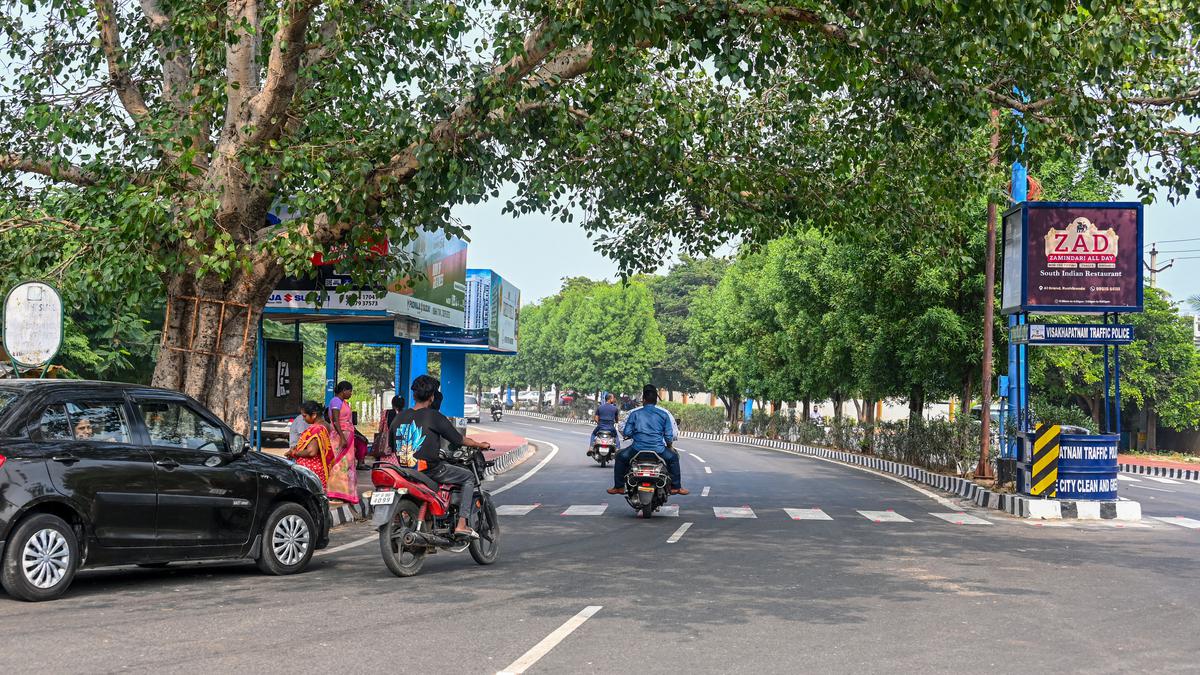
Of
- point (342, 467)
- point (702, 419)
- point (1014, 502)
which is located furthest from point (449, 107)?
point (702, 419)

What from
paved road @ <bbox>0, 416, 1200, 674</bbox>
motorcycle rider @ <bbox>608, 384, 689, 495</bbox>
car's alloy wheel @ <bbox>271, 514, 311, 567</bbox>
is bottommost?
paved road @ <bbox>0, 416, 1200, 674</bbox>

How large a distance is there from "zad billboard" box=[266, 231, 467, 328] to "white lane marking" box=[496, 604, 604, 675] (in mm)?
7841

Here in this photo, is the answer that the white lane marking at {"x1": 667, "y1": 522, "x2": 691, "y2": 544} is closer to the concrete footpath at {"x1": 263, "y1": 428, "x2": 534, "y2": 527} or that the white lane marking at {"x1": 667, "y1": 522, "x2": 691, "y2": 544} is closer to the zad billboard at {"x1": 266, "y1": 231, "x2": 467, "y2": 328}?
the concrete footpath at {"x1": 263, "y1": 428, "x2": 534, "y2": 527}

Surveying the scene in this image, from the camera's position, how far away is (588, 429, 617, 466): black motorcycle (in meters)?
31.1

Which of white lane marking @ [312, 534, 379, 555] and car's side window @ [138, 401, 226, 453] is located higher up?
car's side window @ [138, 401, 226, 453]

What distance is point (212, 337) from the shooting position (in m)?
14.8

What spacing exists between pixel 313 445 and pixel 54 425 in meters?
6.03

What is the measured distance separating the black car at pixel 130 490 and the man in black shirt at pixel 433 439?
47.0 inches

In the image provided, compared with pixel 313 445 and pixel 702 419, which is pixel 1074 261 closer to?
pixel 313 445

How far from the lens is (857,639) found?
7.63 m

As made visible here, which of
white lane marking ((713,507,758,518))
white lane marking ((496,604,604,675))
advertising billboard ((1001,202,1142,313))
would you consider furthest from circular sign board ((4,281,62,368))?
advertising billboard ((1001,202,1142,313))

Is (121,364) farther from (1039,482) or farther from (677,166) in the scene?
(1039,482)

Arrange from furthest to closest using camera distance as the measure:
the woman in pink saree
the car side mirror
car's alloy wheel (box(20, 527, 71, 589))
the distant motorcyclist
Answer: the distant motorcyclist
the woman in pink saree
the car side mirror
car's alloy wheel (box(20, 527, 71, 589))

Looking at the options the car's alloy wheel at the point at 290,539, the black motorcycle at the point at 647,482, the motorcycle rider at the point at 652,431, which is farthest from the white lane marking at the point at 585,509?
the car's alloy wheel at the point at 290,539
